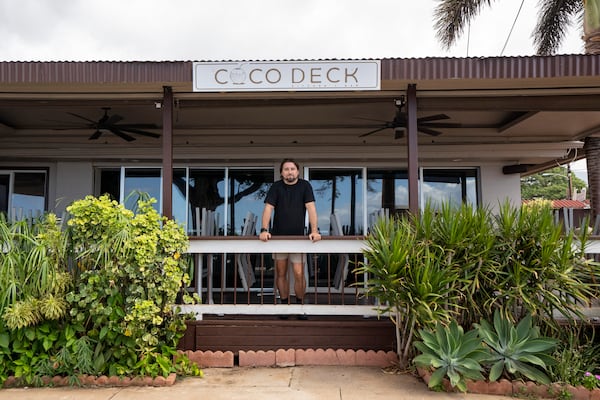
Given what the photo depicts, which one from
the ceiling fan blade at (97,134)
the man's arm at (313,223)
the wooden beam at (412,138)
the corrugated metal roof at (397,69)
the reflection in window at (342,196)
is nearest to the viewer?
the corrugated metal roof at (397,69)

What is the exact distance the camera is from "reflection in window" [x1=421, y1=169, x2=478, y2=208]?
8367 mm

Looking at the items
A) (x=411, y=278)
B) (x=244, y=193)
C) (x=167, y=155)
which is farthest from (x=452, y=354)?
(x=244, y=193)

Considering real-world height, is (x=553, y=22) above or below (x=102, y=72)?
above

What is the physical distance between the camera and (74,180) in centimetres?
801

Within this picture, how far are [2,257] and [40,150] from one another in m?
4.27

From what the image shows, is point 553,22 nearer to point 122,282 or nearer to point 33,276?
point 122,282

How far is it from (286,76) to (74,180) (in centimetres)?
502

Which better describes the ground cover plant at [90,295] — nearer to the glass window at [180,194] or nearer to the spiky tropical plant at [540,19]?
the glass window at [180,194]

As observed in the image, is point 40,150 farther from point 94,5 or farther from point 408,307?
point 94,5

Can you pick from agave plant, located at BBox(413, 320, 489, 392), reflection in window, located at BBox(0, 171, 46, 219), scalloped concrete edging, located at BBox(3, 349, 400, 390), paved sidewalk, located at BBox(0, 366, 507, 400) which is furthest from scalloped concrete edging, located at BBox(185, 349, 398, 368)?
reflection in window, located at BBox(0, 171, 46, 219)

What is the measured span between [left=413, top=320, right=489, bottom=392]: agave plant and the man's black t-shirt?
1702 mm

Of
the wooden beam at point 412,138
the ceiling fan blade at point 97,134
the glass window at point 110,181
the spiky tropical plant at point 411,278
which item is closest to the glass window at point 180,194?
the glass window at point 110,181

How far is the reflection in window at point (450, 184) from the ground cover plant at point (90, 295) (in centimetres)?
544

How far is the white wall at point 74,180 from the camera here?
7.99 metres
